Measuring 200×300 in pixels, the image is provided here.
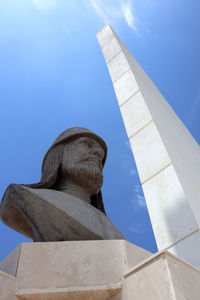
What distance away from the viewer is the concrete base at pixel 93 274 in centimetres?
150

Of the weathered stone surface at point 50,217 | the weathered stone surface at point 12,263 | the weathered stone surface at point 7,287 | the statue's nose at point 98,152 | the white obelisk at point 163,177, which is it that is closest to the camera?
the weathered stone surface at point 7,287

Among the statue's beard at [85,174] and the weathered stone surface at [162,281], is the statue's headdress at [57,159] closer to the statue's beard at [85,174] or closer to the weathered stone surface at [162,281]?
the statue's beard at [85,174]

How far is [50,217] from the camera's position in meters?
2.25

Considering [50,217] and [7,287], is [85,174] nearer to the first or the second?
[50,217]

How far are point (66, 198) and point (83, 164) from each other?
1.60ft

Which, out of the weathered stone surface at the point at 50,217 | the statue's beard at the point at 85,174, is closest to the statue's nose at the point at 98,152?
the statue's beard at the point at 85,174

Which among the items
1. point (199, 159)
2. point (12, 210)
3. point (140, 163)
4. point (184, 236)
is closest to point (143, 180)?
point (140, 163)

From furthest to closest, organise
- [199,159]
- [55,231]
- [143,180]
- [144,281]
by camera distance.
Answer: [199,159] → [143,180] → [55,231] → [144,281]

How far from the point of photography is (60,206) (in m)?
2.34

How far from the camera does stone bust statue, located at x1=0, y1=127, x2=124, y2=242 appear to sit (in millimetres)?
2230

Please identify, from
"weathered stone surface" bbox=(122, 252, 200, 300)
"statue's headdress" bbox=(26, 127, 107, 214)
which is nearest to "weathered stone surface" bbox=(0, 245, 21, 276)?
"weathered stone surface" bbox=(122, 252, 200, 300)

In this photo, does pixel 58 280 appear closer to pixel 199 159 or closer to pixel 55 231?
pixel 55 231

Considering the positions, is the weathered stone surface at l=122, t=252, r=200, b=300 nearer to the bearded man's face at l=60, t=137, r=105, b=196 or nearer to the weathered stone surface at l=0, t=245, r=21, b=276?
the weathered stone surface at l=0, t=245, r=21, b=276

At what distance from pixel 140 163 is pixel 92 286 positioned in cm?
369
